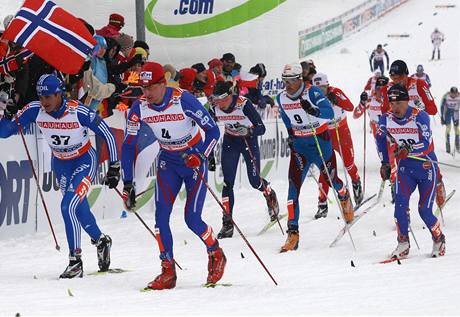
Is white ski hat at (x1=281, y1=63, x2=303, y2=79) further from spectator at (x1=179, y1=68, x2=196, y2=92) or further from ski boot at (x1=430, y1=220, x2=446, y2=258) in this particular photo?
spectator at (x1=179, y1=68, x2=196, y2=92)

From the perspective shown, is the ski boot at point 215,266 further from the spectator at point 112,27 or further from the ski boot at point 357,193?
the ski boot at point 357,193

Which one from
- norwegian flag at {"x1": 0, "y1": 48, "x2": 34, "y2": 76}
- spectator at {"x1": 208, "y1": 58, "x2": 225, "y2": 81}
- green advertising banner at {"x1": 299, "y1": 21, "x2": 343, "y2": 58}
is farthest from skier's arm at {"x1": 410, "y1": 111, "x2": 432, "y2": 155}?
green advertising banner at {"x1": 299, "y1": 21, "x2": 343, "y2": 58}

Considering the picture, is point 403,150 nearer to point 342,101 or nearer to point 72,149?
point 72,149

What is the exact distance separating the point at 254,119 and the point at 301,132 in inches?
24.4

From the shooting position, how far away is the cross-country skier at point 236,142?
40.2 feet

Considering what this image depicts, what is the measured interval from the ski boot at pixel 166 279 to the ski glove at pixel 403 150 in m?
2.94

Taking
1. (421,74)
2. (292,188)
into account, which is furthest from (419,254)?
(421,74)

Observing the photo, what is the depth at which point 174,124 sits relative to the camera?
8.94 metres

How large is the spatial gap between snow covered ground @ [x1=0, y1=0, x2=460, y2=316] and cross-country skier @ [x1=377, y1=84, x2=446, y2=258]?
0.83ft

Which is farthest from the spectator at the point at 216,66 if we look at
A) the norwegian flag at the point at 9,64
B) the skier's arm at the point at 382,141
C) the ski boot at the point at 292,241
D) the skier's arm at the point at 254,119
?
the skier's arm at the point at 382,141

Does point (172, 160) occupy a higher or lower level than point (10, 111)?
lower

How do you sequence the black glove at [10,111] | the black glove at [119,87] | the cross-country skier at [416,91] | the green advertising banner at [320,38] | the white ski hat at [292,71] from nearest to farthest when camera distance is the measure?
the black glove at [10,111], the white ski hat at [292,71], the cross-country skier at [416,91], the black glove at [119,87], the green advertising banner at [320,38]

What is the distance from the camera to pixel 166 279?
28.6 feet

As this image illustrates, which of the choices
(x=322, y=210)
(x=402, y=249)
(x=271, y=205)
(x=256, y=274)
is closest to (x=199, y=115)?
(x=256, y=274)
